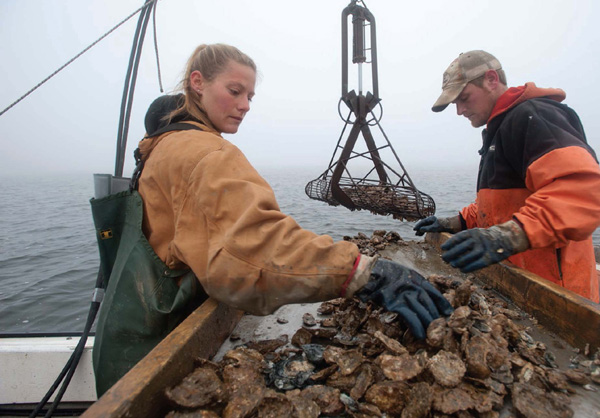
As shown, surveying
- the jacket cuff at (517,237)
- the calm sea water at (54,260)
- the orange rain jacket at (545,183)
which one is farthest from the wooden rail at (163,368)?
the calm sea water at (54,260)

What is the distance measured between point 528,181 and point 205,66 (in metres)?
2.00

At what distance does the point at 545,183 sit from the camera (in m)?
1.90

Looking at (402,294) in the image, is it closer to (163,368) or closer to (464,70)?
(163,368)

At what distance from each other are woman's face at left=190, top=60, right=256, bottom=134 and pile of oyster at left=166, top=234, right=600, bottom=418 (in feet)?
3.73

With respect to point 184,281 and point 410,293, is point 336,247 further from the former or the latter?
point 184,281

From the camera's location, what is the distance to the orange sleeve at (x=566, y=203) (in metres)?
1.76

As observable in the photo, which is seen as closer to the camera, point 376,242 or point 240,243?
point 240,243

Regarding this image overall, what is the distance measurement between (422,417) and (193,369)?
2.97ft

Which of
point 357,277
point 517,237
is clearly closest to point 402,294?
point 357,277

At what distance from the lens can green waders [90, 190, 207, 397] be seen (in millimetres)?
1547

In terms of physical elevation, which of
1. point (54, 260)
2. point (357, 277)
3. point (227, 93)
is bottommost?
point (54, 260)

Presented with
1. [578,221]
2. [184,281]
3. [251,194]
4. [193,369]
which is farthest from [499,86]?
[193,369]

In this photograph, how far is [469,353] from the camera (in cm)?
140

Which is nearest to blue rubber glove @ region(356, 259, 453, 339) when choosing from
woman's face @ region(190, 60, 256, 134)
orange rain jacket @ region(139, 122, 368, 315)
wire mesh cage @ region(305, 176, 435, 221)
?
orange rain jacket @ region(139, 122, 368, 315)
